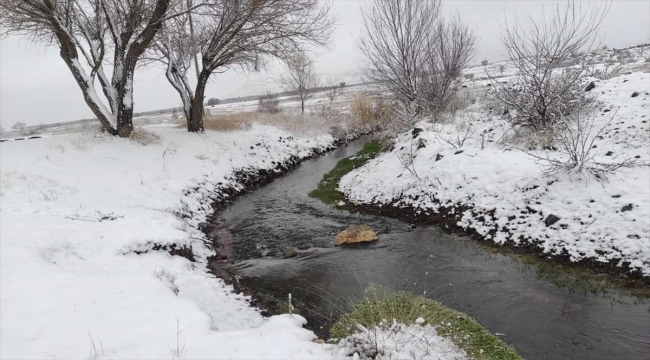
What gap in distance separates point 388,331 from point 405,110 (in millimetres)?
14250

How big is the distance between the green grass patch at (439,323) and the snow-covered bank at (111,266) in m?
0.77

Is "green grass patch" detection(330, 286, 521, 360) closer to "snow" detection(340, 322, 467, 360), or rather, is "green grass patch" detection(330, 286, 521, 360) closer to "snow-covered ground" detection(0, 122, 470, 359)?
"snow" detection(340, 322, 467, 360)

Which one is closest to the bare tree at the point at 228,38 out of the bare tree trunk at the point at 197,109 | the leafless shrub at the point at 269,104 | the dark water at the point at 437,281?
the bare tree trunk at the point at 197,109

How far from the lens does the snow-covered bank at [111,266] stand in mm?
3855

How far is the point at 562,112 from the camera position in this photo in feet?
38.2

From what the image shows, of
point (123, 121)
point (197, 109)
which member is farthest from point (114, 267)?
point (197, 109)

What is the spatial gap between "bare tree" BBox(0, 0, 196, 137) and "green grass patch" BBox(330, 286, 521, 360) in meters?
12.9

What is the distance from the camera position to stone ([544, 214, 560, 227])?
737 centimetres

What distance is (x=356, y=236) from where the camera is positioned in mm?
8930

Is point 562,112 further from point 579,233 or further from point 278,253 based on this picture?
point 278,253

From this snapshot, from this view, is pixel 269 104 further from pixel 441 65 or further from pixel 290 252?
pixel 290 252

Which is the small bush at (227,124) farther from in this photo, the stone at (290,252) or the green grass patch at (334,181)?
the stone at (290,252)

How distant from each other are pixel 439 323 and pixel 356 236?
Result: 443 cm

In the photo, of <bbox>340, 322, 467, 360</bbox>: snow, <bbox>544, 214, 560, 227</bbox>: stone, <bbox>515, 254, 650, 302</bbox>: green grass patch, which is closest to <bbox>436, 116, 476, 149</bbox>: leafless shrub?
<bbox>544, 214, 560, 227</bbox>: stone
